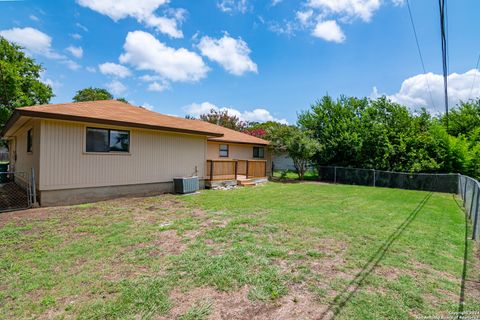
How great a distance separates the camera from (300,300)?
3.03m

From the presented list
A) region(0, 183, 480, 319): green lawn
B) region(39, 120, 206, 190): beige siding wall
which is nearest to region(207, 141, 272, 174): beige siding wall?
region(39, 120, 206, 190): beige siding wall

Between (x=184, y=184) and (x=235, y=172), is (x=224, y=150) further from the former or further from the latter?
(x=184, y=184)

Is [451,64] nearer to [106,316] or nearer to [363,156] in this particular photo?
[363,156]

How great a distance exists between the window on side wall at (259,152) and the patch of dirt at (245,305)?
51.6ft

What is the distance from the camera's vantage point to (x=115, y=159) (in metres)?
9.16

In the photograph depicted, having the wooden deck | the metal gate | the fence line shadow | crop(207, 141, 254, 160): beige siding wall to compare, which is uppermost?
crop(207, 141, 254, 160): beige siding wall

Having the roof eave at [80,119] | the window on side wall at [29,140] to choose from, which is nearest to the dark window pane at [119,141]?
the roof eave at [80,119]

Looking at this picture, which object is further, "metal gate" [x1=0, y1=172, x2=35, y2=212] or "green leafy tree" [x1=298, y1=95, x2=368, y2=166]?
"green leafy tree" [x1=298, y1=95, x2=368, y2=166]

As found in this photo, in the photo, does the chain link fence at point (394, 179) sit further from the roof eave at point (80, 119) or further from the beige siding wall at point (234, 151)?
the roof eave at point (80, 119)

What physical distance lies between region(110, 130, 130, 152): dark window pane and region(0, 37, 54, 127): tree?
569 inches

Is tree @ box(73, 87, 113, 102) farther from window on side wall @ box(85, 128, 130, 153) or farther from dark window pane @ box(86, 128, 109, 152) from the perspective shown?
dark window pane @ box(86, 128, 109, 152)

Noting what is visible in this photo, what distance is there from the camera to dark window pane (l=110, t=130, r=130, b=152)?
9117 mm

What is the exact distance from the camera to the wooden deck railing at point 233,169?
42.0 feet

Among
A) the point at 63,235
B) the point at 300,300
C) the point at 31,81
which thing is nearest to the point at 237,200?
the point at 63,235
